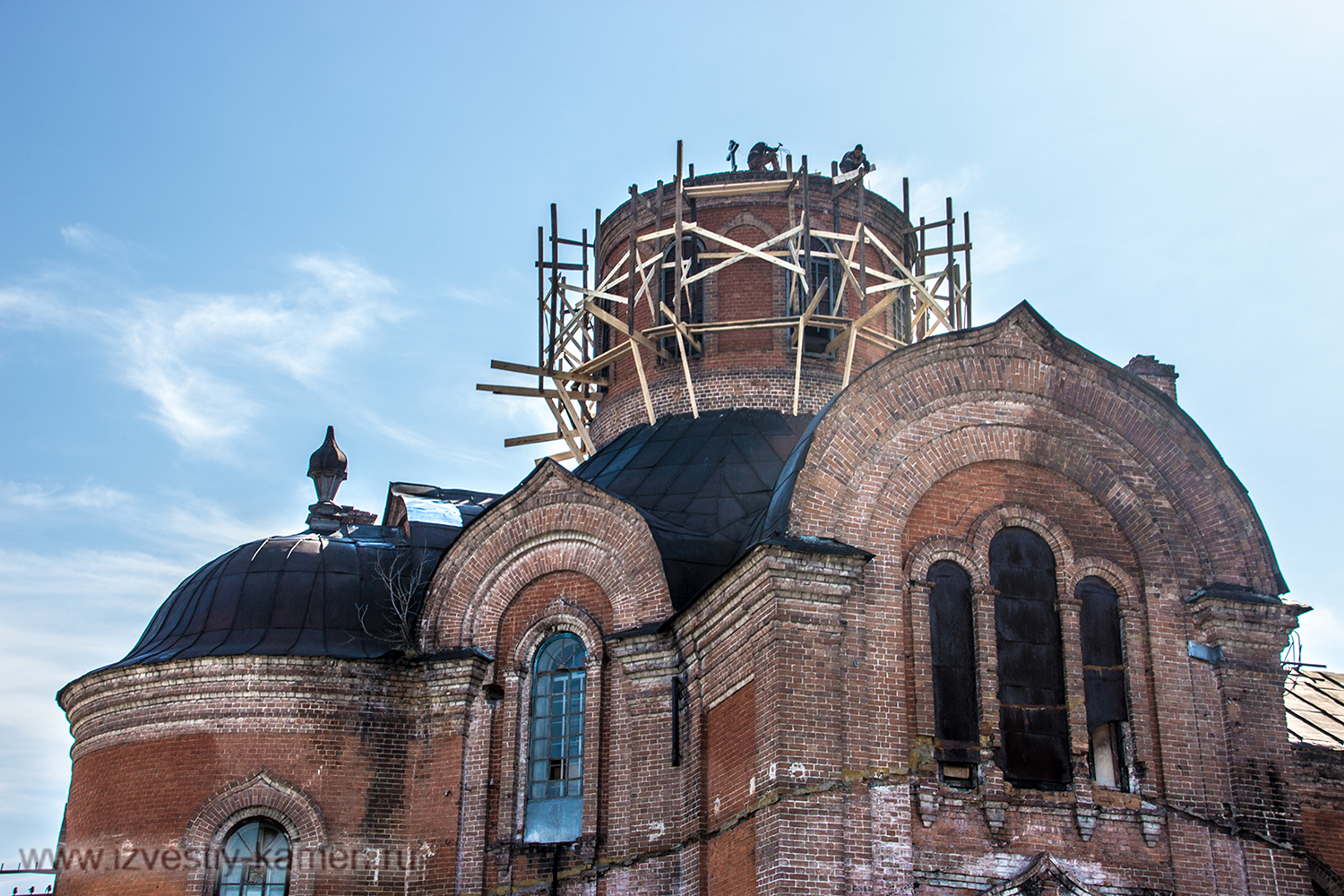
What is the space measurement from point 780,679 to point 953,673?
73.2 inches

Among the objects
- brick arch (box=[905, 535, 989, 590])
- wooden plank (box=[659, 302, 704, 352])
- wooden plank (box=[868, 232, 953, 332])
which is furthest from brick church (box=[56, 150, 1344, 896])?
wooden plank (box=[868, 232, 953, 332])

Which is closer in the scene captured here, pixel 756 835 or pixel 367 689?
pixel 756 835

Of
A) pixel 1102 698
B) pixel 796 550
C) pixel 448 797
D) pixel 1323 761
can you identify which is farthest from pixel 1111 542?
pixel 448 797

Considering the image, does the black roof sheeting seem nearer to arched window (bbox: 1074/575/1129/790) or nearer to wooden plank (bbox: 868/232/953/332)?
wooden plank (bbox: 868/232/953/332)

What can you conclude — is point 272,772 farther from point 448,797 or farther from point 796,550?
point 796,550

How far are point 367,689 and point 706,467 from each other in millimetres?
4596

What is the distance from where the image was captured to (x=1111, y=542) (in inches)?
592

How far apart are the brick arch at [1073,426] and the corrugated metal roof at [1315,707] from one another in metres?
3.09

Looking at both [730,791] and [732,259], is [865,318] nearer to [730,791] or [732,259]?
[732,259]

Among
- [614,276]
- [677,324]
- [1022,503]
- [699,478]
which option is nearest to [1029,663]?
[1022,503]

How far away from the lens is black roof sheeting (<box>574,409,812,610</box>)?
53.3ft

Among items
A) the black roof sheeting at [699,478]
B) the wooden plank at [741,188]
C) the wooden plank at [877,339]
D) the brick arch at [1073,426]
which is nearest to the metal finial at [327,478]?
the black roof sheeting at [699,478]

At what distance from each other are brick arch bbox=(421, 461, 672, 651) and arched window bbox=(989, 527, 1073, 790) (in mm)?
3899

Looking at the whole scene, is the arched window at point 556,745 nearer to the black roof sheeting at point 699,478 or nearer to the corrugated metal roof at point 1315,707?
the black roof sheeting at point 699,478
